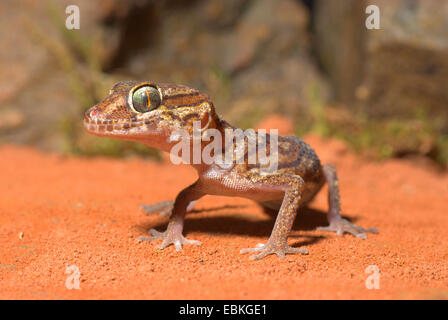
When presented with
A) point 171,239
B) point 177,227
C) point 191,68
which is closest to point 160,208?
point 177,227

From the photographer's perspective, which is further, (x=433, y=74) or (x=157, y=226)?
(x=433, y=74)

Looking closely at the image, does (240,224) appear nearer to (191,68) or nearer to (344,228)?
(344,228)

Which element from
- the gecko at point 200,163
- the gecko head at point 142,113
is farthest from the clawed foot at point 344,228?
the gecko head at point 142,113

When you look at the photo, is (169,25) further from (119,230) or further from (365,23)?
(119,230)

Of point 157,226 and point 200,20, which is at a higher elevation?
point 200,20

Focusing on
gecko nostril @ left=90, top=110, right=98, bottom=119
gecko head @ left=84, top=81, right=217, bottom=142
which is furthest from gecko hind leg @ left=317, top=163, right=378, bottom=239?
gecko nostril @ left=90, top=110, right=98, bottom=119

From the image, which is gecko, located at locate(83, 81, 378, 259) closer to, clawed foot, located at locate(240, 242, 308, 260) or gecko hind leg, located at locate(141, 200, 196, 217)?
clawed foot, located at locate(240, 242, 308, 260)
